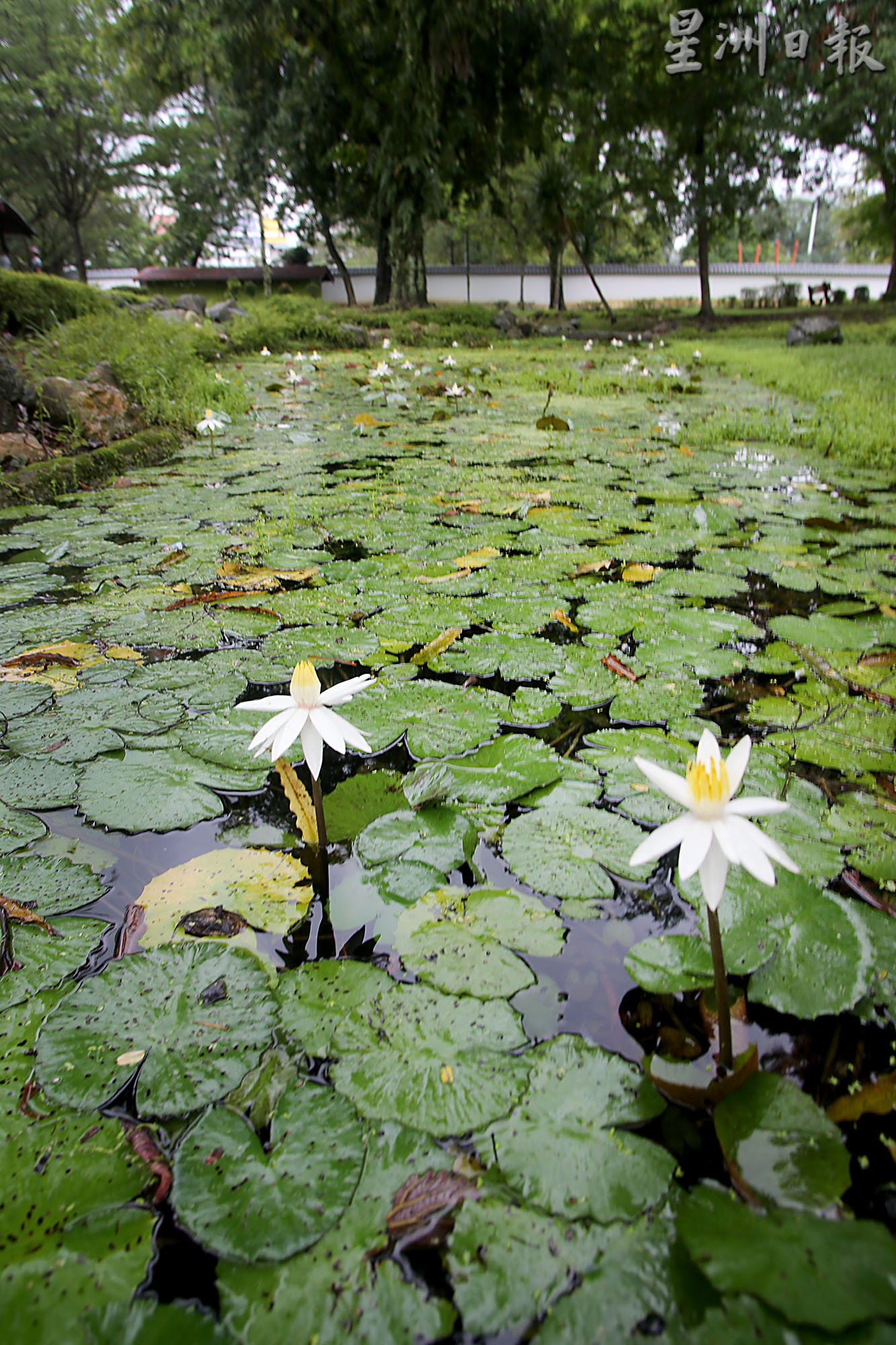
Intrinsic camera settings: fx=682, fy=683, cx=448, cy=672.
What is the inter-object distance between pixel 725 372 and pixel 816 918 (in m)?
7.31

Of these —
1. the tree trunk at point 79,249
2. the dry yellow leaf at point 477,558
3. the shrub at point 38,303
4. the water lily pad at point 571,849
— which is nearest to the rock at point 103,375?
the shrub at point 38,303

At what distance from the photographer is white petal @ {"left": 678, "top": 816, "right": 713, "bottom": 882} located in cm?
54

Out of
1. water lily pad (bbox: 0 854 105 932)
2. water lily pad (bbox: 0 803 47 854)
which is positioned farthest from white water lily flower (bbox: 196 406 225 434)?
water lily pad (bbox: 0 854 105 932)

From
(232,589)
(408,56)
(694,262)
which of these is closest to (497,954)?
(232,589)

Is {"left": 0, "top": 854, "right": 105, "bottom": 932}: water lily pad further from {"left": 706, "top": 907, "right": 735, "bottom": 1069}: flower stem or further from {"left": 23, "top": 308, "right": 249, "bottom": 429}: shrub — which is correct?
{"left": 23, "top": 308, "right": 249, "bottom": 429}: shrub

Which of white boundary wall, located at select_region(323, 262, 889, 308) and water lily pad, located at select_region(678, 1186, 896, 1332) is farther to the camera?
white boundary wall, located at select_region(323, 262, 889, 308)

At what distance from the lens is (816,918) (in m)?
0.75

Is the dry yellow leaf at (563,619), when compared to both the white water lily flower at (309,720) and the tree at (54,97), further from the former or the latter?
the tree at (54,97)

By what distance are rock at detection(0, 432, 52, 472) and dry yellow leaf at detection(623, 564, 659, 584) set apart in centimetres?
257

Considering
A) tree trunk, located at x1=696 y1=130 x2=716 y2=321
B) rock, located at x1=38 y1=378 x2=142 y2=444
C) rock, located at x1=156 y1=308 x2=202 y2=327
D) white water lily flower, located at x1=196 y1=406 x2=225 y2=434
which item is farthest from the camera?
tree trunk, located at x1=696 y1=130 x2=716 y2=321

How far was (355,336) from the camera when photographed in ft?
33.0

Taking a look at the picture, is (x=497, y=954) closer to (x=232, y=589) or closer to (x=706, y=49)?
(x=232, y=589)

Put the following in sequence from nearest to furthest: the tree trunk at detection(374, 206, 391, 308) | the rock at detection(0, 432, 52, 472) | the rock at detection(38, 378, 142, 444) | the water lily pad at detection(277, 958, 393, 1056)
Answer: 1. the water lily pad at detection(277, 958, 393, 1056)
2. the rock at detection(0, 432, 52, 472)
3. the rock at detection(38, 378, 142, 444)
4. the tree trunk at detection(374, 206, 391, 308)

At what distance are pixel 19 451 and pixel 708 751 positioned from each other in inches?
129
